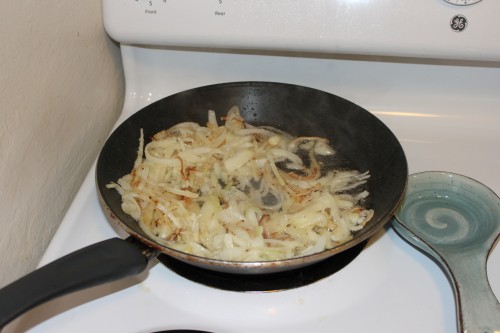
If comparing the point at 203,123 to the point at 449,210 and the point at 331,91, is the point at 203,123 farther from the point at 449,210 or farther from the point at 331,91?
the point at 449,210

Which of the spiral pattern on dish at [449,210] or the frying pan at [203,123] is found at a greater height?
the frying pan at [203,123]

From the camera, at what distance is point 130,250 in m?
0.62

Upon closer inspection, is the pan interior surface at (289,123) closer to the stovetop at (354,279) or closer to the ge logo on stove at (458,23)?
the stovetop at (354,279)

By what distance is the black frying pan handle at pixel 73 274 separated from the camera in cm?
54

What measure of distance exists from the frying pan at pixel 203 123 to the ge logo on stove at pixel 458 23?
0.20m

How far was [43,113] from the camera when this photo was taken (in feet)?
2.57

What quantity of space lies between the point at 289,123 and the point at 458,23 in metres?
0.35

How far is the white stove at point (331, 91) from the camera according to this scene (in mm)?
661

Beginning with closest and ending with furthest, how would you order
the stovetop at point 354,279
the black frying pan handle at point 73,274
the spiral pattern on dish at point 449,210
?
the black frying pan handle at point 73,274 < the stovetop at point 354,279 < the spiral pattern on dish at point 449,210

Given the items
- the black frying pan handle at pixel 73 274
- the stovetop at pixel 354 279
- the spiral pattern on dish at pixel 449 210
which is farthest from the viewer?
the spiral pattern on dish at pixel 449 210

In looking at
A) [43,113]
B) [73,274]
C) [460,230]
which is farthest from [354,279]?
[43,113]

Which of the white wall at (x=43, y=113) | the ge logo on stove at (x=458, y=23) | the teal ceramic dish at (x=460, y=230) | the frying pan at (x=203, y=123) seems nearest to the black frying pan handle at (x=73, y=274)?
the frying pan at (x=203, y=123)

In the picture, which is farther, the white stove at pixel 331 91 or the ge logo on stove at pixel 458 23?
the ge logo on stove at pixel 458 23

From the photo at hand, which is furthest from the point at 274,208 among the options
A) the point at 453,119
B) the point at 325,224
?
the point at 453,119
